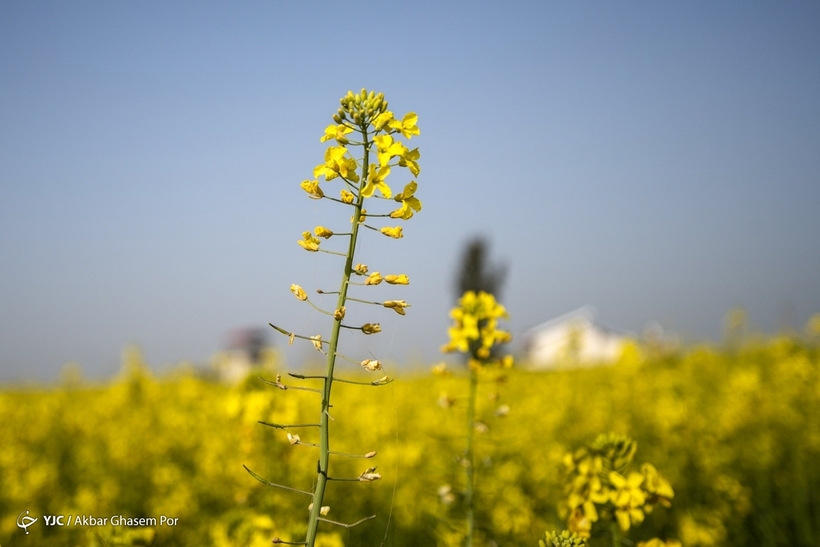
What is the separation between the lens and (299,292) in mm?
1600

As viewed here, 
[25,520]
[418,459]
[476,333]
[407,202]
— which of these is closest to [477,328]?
[476,333]

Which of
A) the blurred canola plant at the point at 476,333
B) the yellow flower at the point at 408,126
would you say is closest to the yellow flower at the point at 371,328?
the yellow flower at the point at 408,126

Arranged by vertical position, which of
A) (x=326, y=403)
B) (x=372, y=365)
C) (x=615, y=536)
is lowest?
(x=615, y=536)

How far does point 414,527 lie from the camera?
5031mm

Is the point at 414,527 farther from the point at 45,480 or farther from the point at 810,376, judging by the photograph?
the point at 810,376

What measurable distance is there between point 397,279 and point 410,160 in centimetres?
34

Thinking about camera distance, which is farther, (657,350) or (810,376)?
(657,350)

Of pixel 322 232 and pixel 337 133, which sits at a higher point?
pixel 337 133

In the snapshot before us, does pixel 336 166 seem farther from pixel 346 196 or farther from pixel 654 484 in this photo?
pixel 654 484

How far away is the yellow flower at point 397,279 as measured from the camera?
1.63m

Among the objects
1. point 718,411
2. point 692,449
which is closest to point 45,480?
point 692,449

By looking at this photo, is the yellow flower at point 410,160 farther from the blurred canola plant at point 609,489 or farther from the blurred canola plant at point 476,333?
the blurred canola plant at point 476,333

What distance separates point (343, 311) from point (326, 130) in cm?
54

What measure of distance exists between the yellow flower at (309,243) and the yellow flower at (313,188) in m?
0.12
